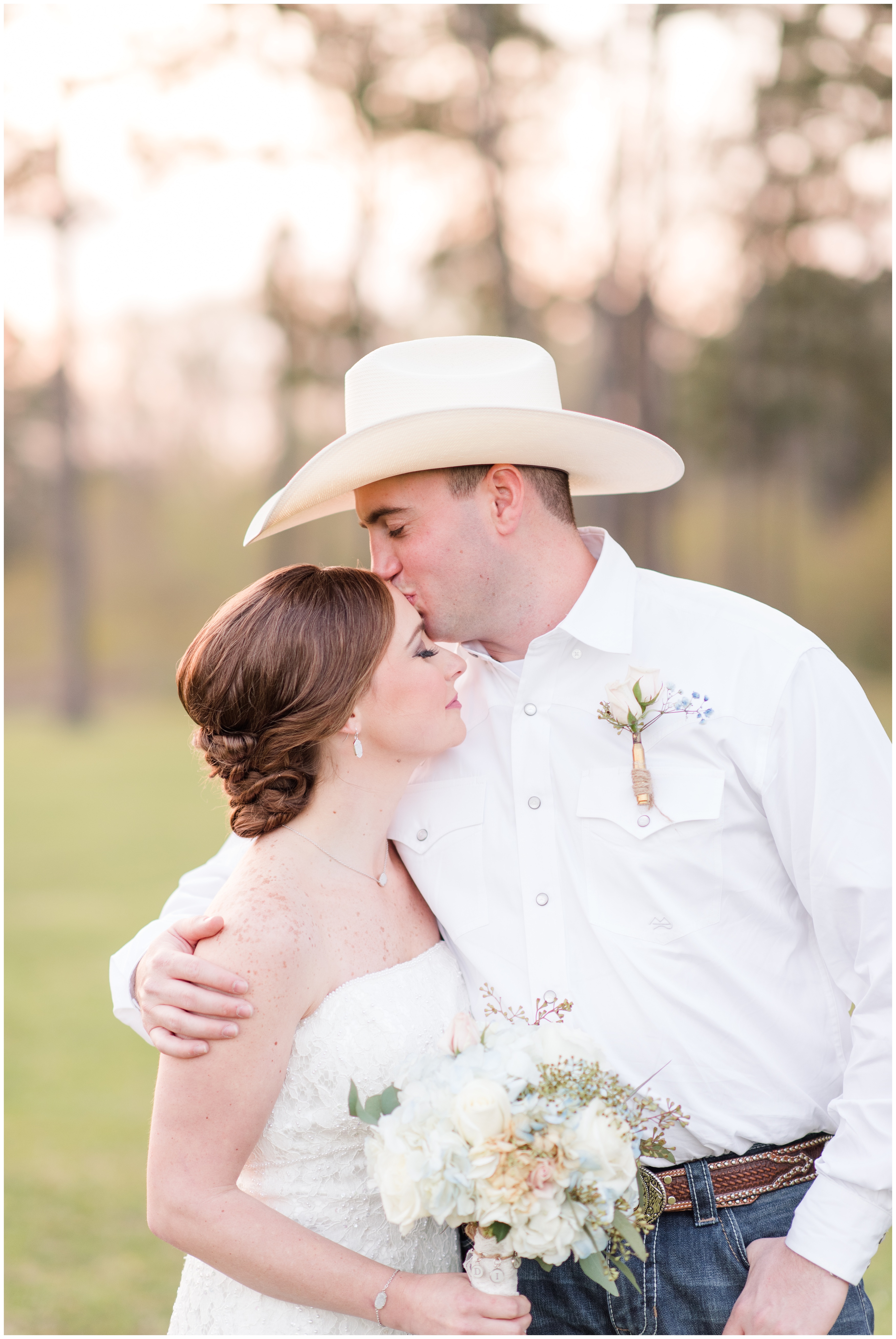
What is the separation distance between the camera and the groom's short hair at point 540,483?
2.88 meters

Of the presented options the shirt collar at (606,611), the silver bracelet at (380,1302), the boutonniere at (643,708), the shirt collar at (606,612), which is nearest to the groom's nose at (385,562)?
the shirt collar at (606,611)

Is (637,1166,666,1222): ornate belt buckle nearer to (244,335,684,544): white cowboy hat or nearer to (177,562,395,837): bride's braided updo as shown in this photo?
(177,562,395,837): bride's braided updo

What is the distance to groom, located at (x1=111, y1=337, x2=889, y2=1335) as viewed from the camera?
95.7 inches

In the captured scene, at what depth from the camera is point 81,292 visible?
880 inches

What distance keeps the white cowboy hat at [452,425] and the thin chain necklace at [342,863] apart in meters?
0.72

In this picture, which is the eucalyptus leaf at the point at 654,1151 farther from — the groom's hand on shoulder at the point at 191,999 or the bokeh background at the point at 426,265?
the bokeh background at the point at 426,265

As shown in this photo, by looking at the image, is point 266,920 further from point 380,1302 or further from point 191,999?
point 380,1302

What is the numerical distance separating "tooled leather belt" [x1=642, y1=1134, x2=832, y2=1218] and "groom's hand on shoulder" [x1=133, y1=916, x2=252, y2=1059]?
3.29 feet

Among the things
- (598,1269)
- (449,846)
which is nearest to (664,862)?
(449,846)

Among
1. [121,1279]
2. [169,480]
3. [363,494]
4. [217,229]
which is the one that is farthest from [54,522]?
[363,494]

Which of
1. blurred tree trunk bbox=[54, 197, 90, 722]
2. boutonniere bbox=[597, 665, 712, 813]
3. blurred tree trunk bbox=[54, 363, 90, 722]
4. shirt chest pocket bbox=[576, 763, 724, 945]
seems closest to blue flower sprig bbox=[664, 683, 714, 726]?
boutonniere bbox=[597, 665, 712, 813]

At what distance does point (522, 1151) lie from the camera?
197 centimetres

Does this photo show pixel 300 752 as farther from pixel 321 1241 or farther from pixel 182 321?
pixel 182 321

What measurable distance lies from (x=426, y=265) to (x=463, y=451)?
20100 mm
